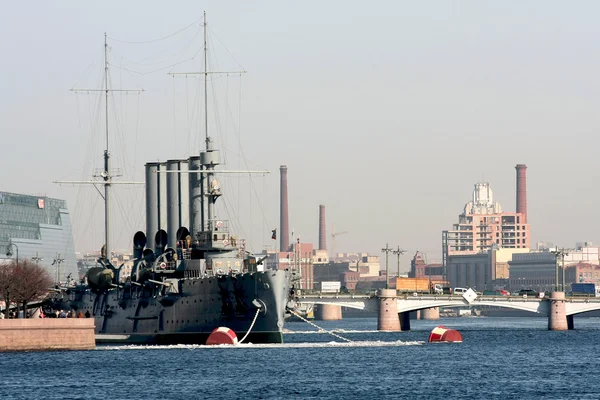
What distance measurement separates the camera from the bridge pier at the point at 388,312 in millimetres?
158750

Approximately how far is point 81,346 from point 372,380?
27.1 meters

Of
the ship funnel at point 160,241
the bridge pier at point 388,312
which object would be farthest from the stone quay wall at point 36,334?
the bridge pier at point 388,312

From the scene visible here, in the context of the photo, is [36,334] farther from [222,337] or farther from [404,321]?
[404,321]

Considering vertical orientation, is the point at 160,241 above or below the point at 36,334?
above

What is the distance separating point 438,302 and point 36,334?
247 ft

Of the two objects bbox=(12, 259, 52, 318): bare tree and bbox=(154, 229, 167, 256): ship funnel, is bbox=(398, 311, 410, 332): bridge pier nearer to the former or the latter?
bbox=(12, 259, 52, 318): bare tree

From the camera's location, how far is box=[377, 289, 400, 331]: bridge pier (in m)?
159

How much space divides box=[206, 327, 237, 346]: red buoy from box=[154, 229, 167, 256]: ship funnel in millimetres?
14924

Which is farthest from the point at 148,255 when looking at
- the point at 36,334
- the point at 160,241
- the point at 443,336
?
the point at 443,336

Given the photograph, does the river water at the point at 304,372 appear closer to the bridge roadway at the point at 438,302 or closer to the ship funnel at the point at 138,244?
the ship funnel at the point at 138,244

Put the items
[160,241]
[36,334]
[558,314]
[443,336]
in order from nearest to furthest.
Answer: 1. [36,334]
2. [160,241]
3. [443,336]
4. [558,314]

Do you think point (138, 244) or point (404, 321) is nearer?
point (138, 244)

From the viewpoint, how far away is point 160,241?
11519 cm

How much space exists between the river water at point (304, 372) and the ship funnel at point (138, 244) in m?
16.1
